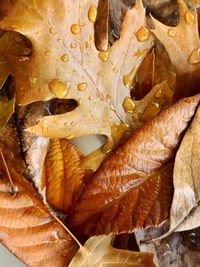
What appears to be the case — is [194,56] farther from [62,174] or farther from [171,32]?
[62,174]

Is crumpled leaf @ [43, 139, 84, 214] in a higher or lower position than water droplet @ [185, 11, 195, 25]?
lower

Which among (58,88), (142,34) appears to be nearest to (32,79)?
(58,88)

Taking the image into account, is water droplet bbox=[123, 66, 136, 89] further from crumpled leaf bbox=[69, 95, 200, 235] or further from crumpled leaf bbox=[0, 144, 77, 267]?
crumpled leaf bbox=[0, 144, 77, 267]

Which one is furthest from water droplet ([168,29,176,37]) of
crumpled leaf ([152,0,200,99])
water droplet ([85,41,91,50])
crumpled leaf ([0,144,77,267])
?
crumpled leaf ([0,144,77,267])

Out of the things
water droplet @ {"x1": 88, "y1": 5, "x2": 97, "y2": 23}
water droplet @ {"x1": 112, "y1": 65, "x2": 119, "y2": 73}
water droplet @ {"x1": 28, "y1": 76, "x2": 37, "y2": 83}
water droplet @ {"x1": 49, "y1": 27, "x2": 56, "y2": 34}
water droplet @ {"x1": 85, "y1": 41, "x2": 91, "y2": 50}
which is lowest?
water droplet @ {"x1": 112, "y1": 65, "x2": 119, "y2": 73}

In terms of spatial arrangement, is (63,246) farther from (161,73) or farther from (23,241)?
(161,73)
